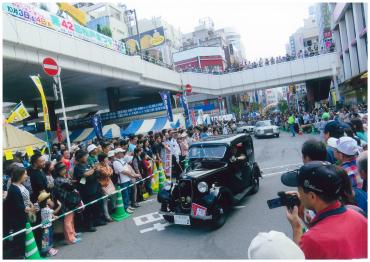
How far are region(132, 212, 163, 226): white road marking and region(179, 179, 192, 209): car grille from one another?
3.66 ft

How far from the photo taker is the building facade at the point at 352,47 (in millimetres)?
23453

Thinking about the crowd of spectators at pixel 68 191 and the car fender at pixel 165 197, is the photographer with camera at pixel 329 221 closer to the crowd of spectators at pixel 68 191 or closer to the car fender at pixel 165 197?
the car fender at pixel 165 197

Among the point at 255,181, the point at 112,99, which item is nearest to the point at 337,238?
the point at 255,181

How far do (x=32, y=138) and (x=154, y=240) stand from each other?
7130 millimetres

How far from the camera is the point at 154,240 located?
20.4 ft

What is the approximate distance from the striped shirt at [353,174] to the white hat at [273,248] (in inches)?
90.5

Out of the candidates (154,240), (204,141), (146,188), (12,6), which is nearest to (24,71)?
(12,6)

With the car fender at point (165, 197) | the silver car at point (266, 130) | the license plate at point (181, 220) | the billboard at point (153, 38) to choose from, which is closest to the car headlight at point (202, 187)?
the license plate at point (181, 220)

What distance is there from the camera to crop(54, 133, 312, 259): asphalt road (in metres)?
5.51

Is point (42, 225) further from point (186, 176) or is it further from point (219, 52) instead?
point (219, 52)

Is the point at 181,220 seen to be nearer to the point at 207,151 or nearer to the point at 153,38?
the point at 207,151

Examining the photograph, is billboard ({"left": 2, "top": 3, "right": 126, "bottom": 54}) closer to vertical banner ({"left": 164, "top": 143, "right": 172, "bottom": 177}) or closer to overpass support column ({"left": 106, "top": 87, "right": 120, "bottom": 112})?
overpass support column ({"left": 106, "top": 87, "right": 120, "bottom": 112})

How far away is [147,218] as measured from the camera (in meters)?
7.70

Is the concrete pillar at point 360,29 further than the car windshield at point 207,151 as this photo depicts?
Yes
